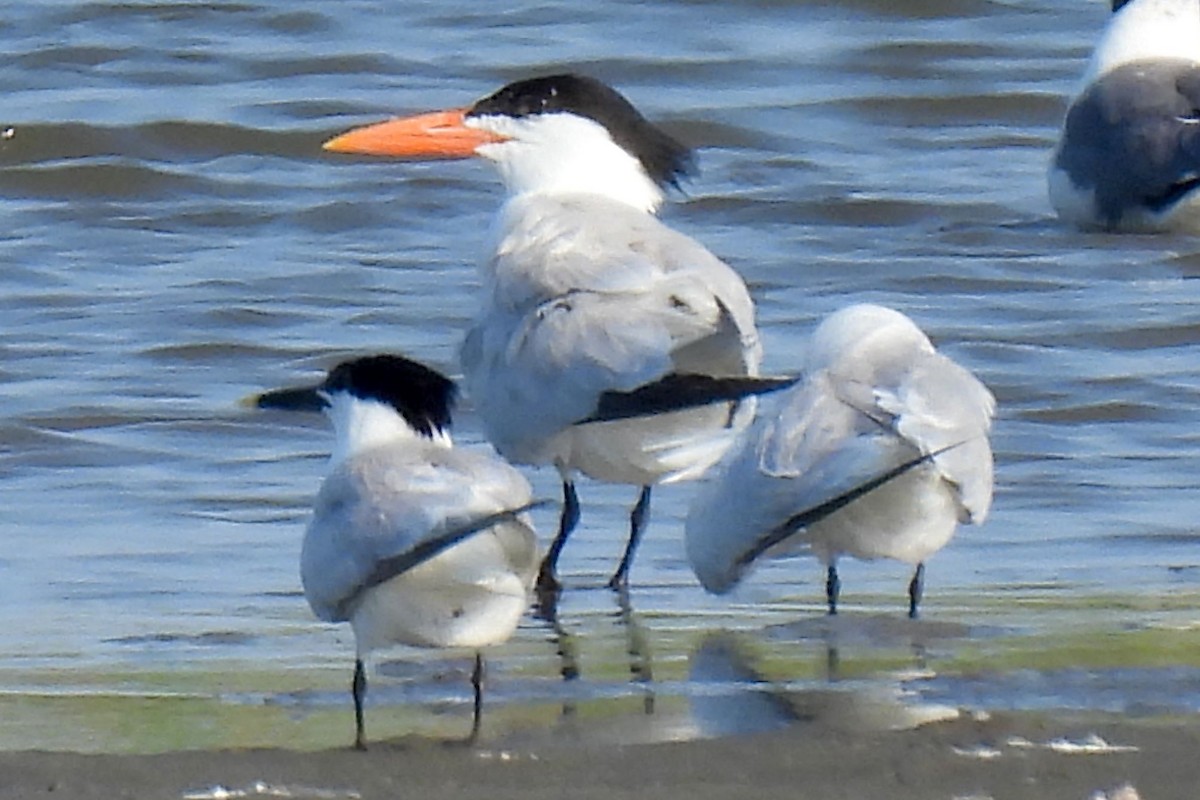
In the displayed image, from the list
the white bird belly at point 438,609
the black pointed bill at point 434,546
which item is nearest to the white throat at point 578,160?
the white bird belly at point 438,609

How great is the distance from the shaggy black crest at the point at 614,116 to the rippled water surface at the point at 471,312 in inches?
35.5

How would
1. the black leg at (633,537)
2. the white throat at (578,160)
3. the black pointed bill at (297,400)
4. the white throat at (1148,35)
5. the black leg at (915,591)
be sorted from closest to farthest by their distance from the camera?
the black pointed bill at (297,400), the black leg at (915,591), the black leg at (633,537), the white throat at (578,160), the white throat at (1148,35)

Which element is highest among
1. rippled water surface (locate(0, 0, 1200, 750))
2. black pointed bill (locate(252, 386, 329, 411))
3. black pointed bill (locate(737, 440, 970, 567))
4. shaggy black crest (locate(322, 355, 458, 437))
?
shaggy black crest (locate(322, 355, 458, 437))

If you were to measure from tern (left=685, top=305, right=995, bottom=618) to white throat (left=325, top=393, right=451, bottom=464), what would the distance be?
0.65 m

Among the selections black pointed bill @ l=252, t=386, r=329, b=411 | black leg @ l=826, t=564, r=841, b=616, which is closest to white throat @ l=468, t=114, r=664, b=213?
black leg @ l=826, t=564, r=841, b=616

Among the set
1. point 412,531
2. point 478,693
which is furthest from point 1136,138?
point 412,531

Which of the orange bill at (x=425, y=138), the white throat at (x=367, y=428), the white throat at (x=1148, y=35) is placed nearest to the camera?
the white throat at (x=367, y=428)

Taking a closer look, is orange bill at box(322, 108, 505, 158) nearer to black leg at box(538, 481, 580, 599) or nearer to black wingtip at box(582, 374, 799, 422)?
black leg at box(538, 481, 580, 599)

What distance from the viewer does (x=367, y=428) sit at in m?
5.36

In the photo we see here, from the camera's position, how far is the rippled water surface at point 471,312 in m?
5.56

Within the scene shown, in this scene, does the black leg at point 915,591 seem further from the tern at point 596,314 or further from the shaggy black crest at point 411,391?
the shaggy black crest at point 411,391

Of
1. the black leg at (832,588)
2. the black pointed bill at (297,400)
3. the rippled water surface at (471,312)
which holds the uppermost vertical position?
the black pointed bill at (297,400)

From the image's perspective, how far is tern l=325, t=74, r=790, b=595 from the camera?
6289 mm

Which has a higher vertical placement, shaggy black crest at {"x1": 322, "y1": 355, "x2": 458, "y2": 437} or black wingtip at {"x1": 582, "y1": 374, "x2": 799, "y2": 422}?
shaggy black crest at {"x1": 322, "y1": 355, "x2": 458, "y2": 437}
